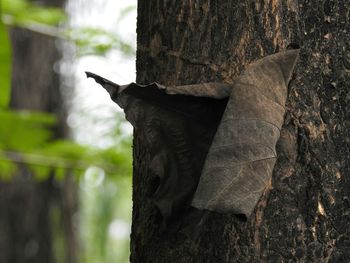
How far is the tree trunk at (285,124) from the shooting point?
1.43 m

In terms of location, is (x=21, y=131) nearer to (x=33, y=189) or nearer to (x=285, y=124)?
(x=33, y=189)

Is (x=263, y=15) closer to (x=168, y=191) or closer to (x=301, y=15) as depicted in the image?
(x=301, y=15)

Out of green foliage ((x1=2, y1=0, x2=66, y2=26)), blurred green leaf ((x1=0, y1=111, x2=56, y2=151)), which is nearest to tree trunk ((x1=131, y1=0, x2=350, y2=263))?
blurred green leaf ((x1=0, y1=111, x2=56, y2=151))

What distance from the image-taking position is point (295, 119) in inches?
57.6

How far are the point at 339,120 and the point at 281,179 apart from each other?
160 millimetres

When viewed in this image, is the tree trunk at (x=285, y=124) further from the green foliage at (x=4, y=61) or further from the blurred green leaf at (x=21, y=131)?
the blurred green leaf at (x=21, y=131)

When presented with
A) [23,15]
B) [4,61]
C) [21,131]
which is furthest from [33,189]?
[4,61]

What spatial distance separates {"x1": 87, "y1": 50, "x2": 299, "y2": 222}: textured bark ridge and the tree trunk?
6 cm

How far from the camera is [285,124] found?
1.46 metres

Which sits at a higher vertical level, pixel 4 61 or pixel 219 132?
pixel 4 61

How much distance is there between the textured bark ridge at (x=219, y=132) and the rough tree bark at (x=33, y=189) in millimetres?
5377

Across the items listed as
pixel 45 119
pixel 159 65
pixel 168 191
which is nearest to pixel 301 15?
pixel 159 65

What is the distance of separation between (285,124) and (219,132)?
192 millimetres

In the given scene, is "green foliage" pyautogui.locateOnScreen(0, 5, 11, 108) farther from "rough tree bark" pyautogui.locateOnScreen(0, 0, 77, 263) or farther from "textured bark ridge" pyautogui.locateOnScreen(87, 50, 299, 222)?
"textured bark ridge" pyautogui.locateOnScreen(87, 50, 299, 222)
